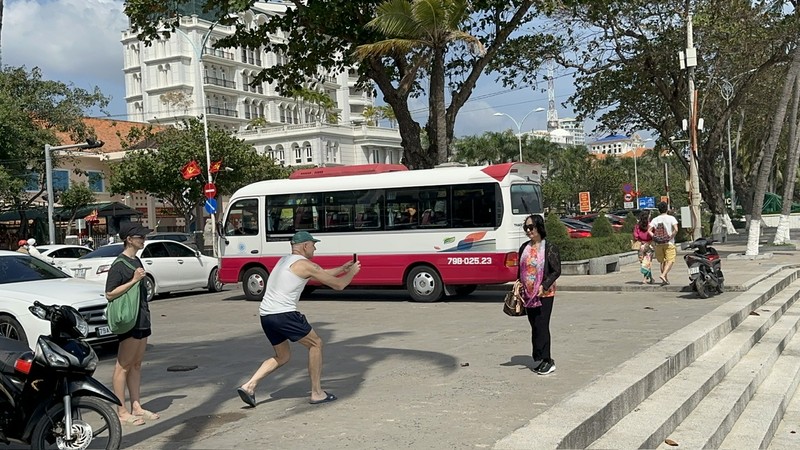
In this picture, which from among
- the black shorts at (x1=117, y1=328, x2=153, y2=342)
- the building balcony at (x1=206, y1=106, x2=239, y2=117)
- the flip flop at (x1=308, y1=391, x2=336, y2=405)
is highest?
the building balcony at (x1=206, y1=106, x2=239, y2=117)

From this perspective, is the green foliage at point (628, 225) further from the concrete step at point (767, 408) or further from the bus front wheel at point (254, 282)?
the concrete step at point (767, 408)

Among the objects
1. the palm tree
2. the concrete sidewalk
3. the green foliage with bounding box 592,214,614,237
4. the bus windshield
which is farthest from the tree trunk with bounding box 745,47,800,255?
the palm tree

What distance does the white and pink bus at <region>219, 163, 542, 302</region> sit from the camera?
53.1 ft

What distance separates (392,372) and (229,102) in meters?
80.2

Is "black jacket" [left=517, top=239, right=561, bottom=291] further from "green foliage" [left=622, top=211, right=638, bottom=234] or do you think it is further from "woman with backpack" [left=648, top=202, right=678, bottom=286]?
"green foliage" [left=622, top=211, right=638, bottom=234]

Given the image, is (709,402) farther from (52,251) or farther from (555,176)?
(555,176)

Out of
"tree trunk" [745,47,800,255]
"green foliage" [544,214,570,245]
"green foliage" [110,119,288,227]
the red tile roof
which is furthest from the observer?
the red tile roof

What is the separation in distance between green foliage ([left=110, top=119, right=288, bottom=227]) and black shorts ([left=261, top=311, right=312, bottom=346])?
42448 millimetres

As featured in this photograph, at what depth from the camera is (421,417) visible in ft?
21.3

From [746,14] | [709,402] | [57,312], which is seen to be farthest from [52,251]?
[746,14]

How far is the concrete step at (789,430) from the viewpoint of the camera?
22.9ft

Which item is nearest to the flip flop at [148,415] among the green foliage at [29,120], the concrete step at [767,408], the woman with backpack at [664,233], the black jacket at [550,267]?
the black jacket at [550,267]

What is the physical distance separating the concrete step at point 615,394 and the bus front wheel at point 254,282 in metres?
11.1

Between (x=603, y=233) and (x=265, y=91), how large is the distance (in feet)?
233
